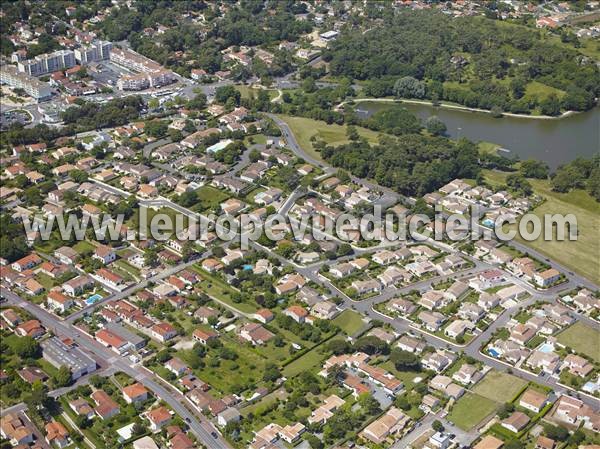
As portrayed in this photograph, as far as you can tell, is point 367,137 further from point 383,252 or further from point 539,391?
point 539,391

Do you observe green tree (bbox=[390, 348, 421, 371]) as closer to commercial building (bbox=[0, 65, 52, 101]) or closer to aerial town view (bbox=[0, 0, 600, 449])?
aerial town view (bbox=[0, 0, 600, 449])

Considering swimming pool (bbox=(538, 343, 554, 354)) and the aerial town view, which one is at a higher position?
swimming pool (bbox=(538, 343, 554, 354))

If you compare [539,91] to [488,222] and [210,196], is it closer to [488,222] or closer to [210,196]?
[488,222]

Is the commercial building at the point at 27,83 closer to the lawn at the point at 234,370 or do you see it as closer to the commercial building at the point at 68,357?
the commercial building at the point at 68,357

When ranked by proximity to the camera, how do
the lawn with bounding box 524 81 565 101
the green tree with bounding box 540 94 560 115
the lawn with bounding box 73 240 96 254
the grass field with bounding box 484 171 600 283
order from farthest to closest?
1. the lawn with bounding box 524 81 565 101
2. the green tree with bounding box 540 94 560 115
3. the lawn with bounding box 73 240 96 254
4. the grass field with bounding box 484 171 600 283

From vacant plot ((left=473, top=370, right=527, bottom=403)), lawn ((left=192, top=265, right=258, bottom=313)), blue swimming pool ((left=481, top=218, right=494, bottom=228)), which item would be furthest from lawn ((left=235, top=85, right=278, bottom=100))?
vacant plot ((left=473, top=370, right=527, bottom=403))

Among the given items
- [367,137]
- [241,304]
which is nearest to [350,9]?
[367,137]
